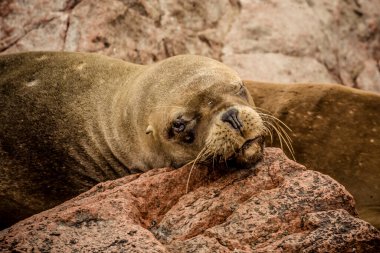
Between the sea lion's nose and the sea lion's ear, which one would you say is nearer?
the sea lion's nose

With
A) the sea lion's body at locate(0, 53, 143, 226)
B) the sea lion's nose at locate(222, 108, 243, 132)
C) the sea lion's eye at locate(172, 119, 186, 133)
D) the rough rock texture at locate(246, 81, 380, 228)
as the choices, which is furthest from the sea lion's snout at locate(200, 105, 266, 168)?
the sea lion's body at locate(0, 53, 143, 226)

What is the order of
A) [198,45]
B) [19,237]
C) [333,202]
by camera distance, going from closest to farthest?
[19,237] < [333,202] < [198,45]

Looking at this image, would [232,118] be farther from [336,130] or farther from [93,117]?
[93,117]

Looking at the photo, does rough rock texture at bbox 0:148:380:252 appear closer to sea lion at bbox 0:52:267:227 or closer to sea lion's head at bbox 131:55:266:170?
sea lion's head at bbox 131:55:266:170

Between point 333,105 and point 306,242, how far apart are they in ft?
9.63

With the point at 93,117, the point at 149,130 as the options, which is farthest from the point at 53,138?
the point at 149,130

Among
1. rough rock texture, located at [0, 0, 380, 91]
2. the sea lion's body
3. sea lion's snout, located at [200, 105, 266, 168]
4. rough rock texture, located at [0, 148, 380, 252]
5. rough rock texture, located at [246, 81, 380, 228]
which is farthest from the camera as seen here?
rough rock texture, located at [0, 0, 380, 91]

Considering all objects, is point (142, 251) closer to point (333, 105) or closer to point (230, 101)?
point (230, 101)

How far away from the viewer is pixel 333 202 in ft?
12.4

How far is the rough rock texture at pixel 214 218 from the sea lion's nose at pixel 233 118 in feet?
1.08

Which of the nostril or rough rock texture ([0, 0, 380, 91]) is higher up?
the nostril

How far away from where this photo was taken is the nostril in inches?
173

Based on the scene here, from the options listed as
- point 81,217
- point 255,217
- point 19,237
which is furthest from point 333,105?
point 19,237

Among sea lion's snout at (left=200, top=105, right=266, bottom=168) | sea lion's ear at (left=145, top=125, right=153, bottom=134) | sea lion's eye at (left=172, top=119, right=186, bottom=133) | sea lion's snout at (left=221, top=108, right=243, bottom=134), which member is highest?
sea lion's snout at (left=221, top=108, right=243, bottom=134)
